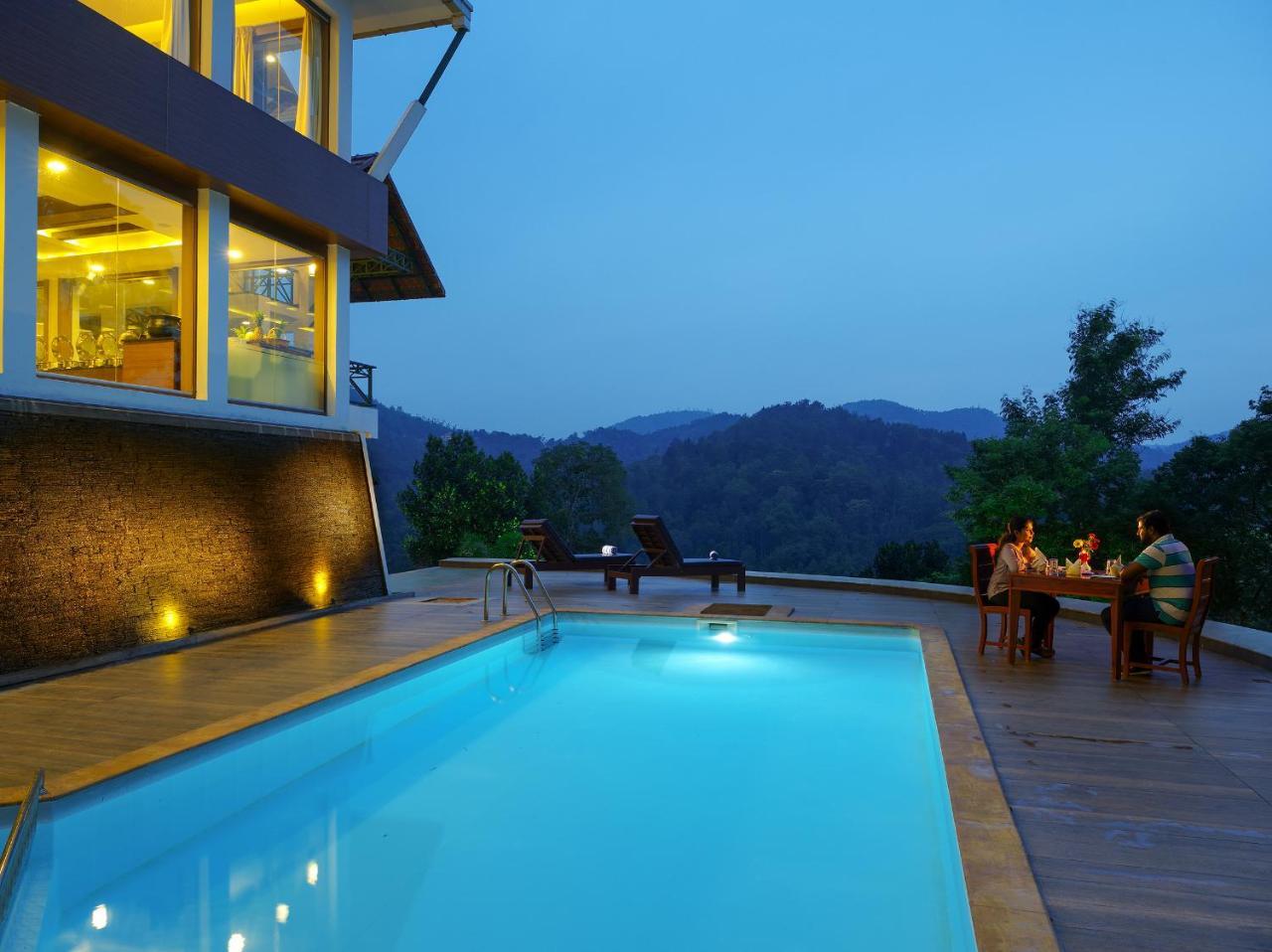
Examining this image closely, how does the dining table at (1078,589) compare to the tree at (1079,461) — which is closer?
the dining table at (1078,589)

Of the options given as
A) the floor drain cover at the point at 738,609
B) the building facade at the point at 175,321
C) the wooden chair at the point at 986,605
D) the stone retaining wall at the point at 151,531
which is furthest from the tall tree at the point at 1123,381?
the stone retaining wall at the point at 151,531

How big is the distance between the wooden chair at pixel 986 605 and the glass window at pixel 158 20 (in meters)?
7.43

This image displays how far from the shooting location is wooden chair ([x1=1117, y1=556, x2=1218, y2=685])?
4.89m

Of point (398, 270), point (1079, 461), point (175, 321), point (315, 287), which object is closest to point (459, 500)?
point (398, 270)

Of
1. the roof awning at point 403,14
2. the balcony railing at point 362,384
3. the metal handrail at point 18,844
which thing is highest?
the roof awning at point 403,14

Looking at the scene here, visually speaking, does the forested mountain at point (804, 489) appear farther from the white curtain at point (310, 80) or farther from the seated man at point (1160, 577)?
the seated man at point (1160, 577)

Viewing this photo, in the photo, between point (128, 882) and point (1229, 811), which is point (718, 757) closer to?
point (1229, 811)

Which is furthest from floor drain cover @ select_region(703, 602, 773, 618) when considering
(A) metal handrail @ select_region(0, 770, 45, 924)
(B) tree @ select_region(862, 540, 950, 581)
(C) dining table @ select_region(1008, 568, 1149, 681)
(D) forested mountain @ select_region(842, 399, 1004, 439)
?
(D) forested mountain @ select_region(842, 399, 1004, 439)

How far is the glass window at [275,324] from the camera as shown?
309 inches

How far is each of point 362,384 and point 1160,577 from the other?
34.6 ft

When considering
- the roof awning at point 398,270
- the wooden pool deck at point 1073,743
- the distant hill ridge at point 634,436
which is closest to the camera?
the wooden pool deck at point 1073,743

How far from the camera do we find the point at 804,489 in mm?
32562

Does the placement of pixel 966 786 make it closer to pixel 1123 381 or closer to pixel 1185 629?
pixel 1185 629

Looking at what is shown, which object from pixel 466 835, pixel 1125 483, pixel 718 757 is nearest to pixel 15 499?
pixel 466 835
